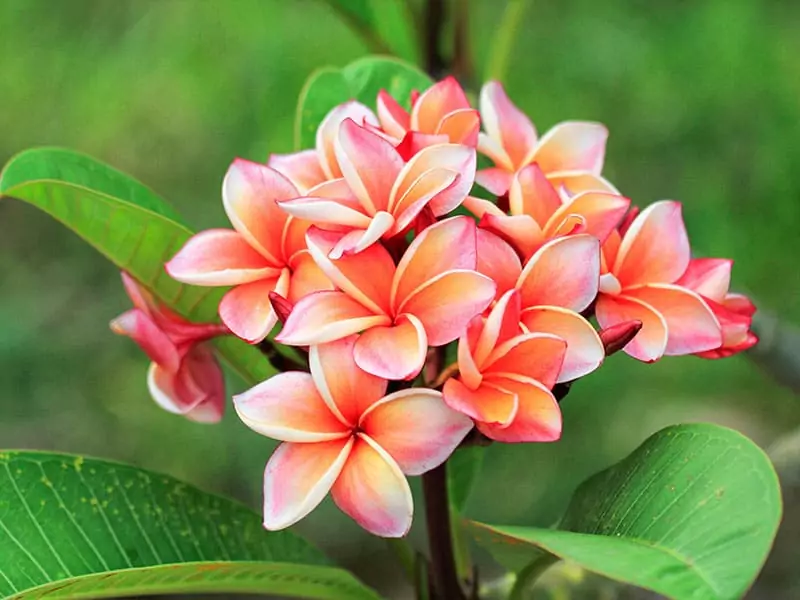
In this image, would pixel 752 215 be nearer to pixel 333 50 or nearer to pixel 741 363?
pixel 741 363

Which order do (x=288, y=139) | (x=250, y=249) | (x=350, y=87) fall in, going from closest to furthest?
1. (x=250, y=249)
2. (x=350, y=87)
3. (x=288, y=139)

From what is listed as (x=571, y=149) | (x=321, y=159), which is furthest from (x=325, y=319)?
(x=571, y=149)

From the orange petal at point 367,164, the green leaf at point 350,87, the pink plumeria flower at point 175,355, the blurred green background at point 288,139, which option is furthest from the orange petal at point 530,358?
the blurred green background at point 288,139

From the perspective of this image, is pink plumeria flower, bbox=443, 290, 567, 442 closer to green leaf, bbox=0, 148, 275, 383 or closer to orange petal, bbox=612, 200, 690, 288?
orange petal, bbox=612, 200, 690, 288

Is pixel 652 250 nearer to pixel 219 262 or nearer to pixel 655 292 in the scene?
pixel 655 292

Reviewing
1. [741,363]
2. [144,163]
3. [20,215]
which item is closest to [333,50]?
[144,163]

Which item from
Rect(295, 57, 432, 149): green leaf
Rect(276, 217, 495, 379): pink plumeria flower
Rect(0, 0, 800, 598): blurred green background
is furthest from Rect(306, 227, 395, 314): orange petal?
Rect(0, 0, 800, 598): blurred green background
